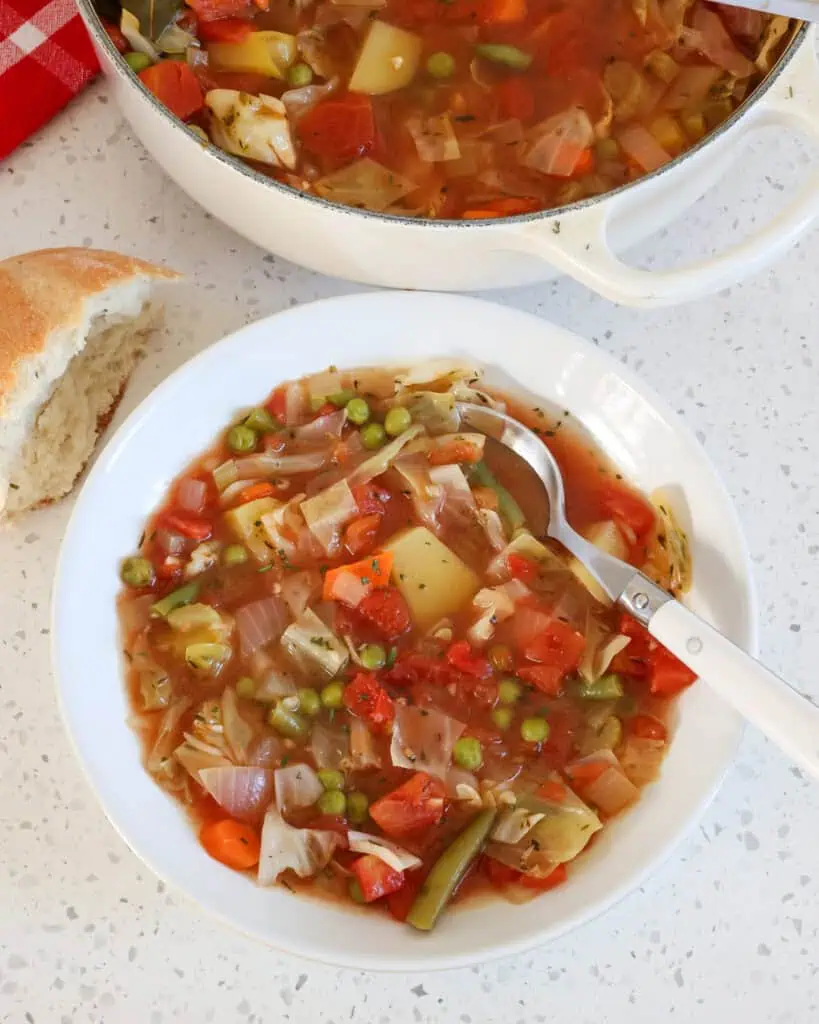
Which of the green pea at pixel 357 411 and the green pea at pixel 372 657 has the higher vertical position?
the green pea at pixel 357 411

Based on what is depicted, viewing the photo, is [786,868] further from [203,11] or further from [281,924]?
[203,11]

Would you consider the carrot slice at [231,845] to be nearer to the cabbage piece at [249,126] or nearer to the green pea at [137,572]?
the green pea at [137,572]

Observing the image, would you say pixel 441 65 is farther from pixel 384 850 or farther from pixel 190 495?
pixel 384 850

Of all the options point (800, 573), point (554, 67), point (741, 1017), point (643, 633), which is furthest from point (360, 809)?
point (554, 67)

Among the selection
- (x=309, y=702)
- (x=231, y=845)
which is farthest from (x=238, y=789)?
(x=309, y=702)

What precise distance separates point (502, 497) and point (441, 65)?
95 centimetres

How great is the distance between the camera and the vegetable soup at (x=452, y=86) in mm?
2357

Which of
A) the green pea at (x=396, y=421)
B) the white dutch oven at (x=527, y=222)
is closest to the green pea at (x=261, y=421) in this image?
the green pea at (x=396, y=421)

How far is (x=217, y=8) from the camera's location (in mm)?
2441

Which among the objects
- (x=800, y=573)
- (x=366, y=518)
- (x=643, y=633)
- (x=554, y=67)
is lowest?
(x=800, y=573)

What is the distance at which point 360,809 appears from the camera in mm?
2189

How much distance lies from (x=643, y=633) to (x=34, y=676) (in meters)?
1.29

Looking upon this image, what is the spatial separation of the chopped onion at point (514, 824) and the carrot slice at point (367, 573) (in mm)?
507

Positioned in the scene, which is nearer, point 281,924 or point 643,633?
point 281,924
